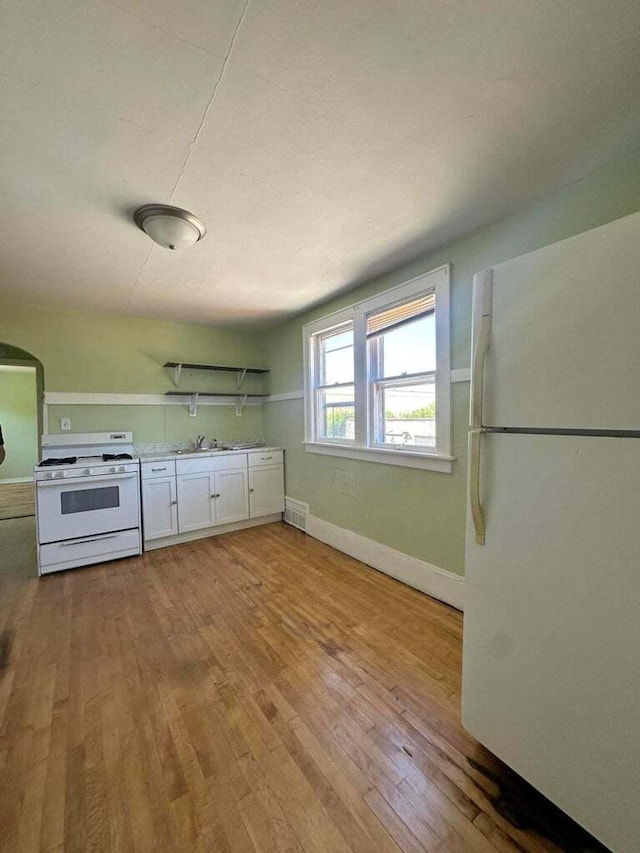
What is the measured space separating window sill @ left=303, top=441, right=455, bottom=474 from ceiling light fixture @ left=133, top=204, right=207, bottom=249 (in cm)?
193

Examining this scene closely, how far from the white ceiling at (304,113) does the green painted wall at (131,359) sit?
4.87ft

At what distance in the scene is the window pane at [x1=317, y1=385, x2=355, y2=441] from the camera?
3.17 meters

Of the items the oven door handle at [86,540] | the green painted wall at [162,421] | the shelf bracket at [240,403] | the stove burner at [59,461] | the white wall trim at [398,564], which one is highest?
the shelf bracket at [240,403]

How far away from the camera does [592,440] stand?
0.90m

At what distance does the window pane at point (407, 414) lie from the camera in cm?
237

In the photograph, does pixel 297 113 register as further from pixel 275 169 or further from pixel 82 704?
pixel 82 704

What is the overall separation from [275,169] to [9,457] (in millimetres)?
7388

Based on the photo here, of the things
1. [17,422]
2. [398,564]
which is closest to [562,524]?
[398,564]

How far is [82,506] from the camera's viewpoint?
284 cm

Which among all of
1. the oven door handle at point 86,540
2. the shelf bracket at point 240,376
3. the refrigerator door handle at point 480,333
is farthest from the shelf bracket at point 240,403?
the refrigerator door handle at point 480,333

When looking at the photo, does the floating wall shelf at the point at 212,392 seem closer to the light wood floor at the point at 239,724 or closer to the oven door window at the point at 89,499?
the oven door window at the point at 89,499

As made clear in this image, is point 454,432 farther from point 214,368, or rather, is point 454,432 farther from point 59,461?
point 59,461

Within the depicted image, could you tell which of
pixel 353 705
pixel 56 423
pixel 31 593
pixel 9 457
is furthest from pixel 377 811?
pixel 9 457

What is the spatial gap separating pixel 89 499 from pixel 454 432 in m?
3.02
